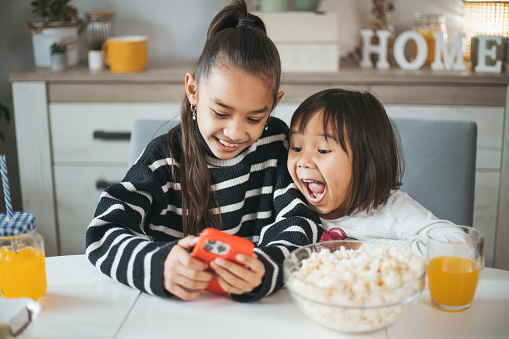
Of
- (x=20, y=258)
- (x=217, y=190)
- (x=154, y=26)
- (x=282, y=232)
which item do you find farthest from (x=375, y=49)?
(x=20, y=258)

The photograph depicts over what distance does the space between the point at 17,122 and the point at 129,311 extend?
1.69 meters

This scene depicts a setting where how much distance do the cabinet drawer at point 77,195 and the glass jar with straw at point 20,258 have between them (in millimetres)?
1490

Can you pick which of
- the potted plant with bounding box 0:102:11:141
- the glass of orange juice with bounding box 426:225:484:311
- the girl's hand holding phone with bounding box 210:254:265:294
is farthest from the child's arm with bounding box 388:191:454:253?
the potted plant with bounding box 0:102:11:141

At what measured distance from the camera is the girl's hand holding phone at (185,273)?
0.95 meters

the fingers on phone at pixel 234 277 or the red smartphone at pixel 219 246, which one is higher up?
the red smartphone at pixel 219 246

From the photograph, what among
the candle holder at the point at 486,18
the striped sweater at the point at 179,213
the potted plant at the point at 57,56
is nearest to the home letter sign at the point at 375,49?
the candle holder at the point at 486,18

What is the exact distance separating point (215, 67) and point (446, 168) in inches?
26.6

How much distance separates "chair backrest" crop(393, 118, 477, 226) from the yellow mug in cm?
132

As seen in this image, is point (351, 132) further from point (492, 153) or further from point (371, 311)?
point (492, 153)

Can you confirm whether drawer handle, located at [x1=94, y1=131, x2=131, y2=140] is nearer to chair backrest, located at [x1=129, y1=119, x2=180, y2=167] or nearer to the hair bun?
chair backrest, located at [x1=129, y1=119, x2=180, y2=167]

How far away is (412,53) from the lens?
257 centimetres

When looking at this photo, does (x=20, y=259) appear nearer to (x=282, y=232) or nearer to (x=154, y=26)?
(x=282, y=232)

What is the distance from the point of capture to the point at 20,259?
96cm

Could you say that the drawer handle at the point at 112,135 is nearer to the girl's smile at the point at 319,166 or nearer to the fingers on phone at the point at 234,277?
the girl's smile at the point at 319,166
